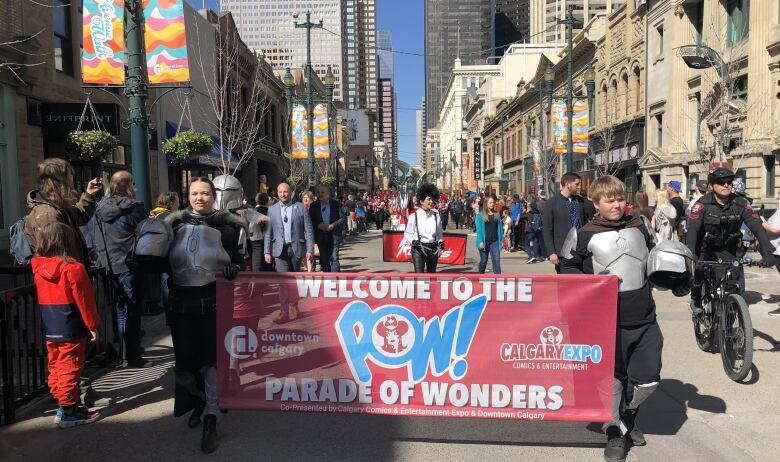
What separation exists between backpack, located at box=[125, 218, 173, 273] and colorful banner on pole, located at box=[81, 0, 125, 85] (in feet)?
18.6

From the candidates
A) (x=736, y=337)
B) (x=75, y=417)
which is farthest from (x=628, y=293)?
(x=75, y=417)

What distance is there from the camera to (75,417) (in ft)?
15.5

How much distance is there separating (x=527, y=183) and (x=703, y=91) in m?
31.4

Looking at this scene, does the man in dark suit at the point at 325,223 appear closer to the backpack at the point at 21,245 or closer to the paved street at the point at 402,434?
the paved street at the point at 402,434

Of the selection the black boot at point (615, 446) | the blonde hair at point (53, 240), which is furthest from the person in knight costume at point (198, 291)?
the black boot at point (615, 446)

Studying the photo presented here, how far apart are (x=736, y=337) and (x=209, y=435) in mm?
4678

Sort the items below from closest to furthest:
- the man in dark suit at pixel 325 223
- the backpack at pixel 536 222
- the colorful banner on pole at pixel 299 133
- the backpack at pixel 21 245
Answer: the backpack at pixel 21 245 < the man in dark suit at pixel 325 223 < the backpack at pixel 536 222 < the colorful banner on pole at pixel 299 133

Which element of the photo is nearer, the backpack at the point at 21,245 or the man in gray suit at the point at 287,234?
the backpack at the point at 21,245

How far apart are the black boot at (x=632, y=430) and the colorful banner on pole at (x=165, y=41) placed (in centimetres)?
783

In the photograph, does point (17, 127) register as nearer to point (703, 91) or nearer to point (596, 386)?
point (596, 386)

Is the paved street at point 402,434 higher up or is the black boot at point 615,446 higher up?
the black boot at point 615,446

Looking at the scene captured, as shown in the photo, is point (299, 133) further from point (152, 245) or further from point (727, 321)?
point (152, 245)

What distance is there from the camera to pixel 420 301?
4.11 m

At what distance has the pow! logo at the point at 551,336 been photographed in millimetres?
4012
